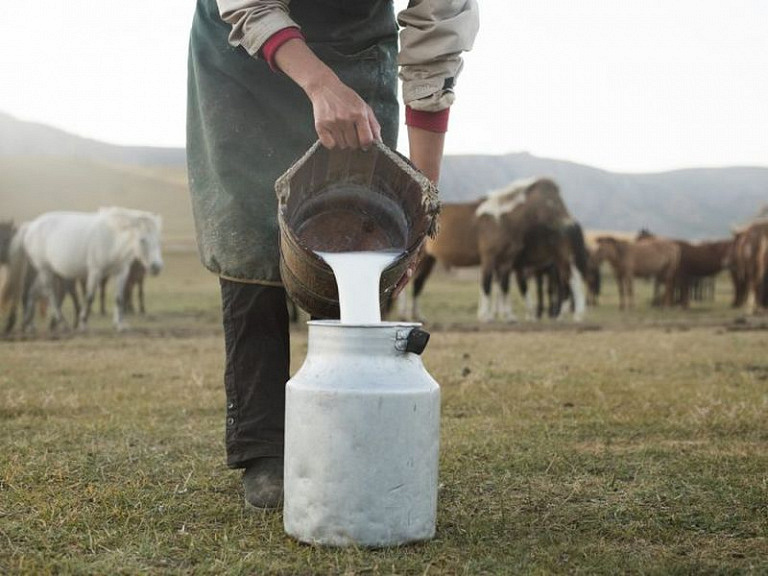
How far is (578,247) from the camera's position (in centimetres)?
1816

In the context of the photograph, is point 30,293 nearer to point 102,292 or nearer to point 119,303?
point 102,292

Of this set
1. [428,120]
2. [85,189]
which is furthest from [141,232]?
[85,189]

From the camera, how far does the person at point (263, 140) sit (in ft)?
9.87

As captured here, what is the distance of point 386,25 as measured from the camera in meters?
3.21

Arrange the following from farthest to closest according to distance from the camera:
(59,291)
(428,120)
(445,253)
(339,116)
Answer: (445,253)
(59,291)
(428,120)
(339,116)

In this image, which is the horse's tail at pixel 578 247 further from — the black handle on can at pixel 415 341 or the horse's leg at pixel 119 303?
the black handle on can at pixel 415 341

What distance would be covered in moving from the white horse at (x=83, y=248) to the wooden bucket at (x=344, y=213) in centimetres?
1322

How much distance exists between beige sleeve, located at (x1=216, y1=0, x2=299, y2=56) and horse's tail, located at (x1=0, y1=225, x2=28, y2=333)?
13673 mm

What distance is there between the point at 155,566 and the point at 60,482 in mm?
1048

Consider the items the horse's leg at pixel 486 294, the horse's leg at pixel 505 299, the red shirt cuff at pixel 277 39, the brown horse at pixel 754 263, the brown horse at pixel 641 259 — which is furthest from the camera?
the brown horse at pixel 641 259

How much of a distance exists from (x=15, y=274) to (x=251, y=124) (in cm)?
1425

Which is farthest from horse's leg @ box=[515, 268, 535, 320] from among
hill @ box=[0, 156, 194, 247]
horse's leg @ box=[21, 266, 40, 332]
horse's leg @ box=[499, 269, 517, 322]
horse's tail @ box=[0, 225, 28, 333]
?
hill @ box=[0, 156, 194, 247]

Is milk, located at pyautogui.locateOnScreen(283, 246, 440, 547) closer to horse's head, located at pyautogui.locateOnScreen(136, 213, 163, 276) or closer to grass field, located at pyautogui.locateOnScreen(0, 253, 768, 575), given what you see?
grass field, located at pyautogui.locateOnScreen(0, 253, 768, 575)

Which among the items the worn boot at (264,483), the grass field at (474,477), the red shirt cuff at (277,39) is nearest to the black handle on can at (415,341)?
the grass field at (474,477)
